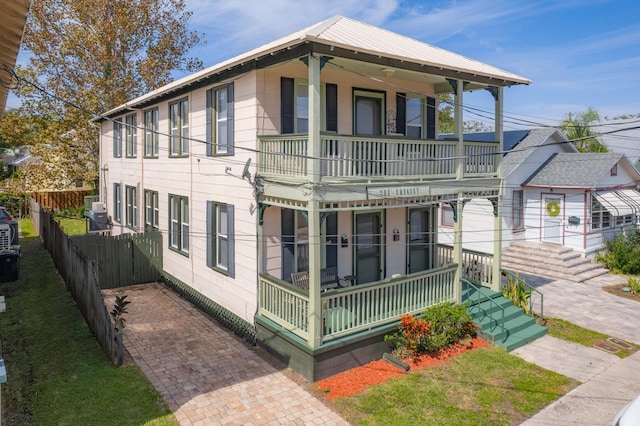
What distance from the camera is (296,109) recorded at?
1048 centimetres

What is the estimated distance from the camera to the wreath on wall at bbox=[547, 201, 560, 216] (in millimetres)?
20375

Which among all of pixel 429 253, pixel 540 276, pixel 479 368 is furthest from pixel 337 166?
pixel 540 276

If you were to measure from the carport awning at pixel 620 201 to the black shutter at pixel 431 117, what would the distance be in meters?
10.7

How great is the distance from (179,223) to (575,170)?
684 inches

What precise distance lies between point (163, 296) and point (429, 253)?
8.47 meters

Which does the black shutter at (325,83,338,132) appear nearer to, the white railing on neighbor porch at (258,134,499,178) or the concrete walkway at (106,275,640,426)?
the white railing on neighbor porch at (258,134,499,178)

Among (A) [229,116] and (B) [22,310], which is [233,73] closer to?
(A) [229,116]

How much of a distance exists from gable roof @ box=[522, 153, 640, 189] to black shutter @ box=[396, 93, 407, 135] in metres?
10.6

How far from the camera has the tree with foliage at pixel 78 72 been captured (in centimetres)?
2769

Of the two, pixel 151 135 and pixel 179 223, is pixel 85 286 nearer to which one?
pixel 179 223

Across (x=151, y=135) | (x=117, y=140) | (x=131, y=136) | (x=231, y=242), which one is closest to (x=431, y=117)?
(x=231, y=242)

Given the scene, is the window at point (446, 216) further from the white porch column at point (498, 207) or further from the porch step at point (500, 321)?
the porch step at point (500, 321)

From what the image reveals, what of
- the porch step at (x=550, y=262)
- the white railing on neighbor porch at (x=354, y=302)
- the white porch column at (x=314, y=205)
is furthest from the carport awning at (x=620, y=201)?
the white porch column at (x=314, y=205)

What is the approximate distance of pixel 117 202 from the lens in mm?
20422
